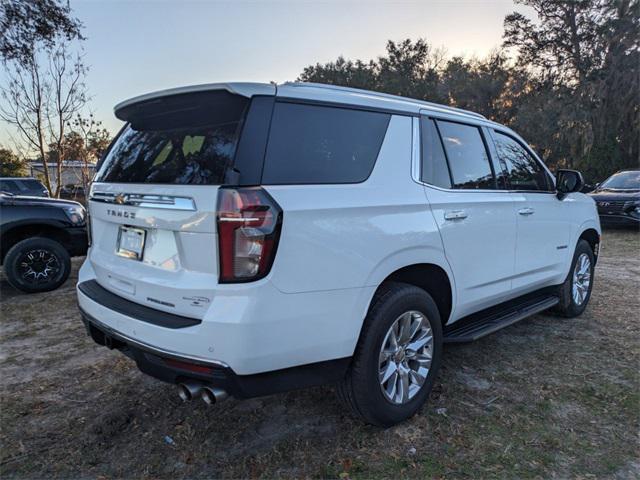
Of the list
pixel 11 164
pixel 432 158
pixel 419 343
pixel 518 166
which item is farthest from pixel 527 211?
pixel 11 164

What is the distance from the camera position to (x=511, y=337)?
13.6ft

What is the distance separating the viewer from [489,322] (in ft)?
11.1

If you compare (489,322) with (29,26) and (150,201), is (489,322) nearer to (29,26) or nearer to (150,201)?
(150,201)

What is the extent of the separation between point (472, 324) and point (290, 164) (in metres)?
2.00

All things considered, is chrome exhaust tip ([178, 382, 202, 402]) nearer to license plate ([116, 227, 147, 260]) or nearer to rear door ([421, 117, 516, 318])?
license plate ([116, 227, 147, 260])

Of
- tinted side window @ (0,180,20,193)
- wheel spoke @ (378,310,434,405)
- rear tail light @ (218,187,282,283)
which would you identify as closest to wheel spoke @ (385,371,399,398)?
wheel spoke @ (378,310,434,405)

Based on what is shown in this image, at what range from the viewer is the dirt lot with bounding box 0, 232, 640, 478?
2.32 m

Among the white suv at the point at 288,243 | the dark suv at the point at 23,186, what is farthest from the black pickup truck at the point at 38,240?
the dark suv at the point at 23,186

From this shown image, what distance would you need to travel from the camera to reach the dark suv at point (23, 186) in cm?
1345

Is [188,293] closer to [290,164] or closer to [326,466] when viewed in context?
[290,164]

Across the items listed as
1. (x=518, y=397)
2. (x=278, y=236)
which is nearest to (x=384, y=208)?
(x=278, y=236)

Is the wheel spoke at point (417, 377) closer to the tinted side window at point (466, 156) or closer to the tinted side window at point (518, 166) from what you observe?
the tinted side window at point (466, 156)

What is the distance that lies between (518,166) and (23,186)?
15003 mm

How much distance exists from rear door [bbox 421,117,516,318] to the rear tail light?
4.01 feet
